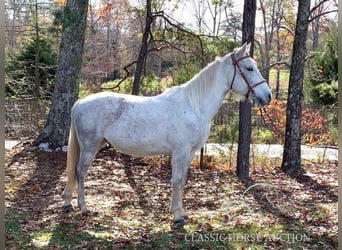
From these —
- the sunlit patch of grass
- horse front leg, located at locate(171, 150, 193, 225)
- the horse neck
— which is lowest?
the sunlit patch of grass

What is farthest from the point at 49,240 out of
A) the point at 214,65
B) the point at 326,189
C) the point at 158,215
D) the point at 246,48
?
the point at 326,189

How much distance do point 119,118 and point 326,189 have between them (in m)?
3.55

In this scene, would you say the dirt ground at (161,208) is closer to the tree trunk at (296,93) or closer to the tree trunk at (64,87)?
the tree trunk at (296,93)

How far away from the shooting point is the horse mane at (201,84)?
4301mm

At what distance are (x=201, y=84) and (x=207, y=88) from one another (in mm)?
82

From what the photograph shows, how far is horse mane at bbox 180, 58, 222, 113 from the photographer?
4.30 meters

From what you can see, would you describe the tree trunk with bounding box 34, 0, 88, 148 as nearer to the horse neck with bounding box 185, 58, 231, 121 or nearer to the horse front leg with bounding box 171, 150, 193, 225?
the horse neck with bounding box 185, 58, 231, 121

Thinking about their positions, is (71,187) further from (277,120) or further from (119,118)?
(277,120)

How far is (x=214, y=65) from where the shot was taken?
4.34 metres

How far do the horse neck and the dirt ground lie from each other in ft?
4.11

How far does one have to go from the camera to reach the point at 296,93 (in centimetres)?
677

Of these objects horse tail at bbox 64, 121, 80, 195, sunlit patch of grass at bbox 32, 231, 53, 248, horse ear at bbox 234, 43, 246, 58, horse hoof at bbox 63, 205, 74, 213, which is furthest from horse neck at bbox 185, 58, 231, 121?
sunlit patch of grass at bbox 32, 231, 53, 248

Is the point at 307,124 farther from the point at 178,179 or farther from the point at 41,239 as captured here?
the point at 41,239

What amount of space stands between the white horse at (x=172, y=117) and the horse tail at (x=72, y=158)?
0.07 metres
